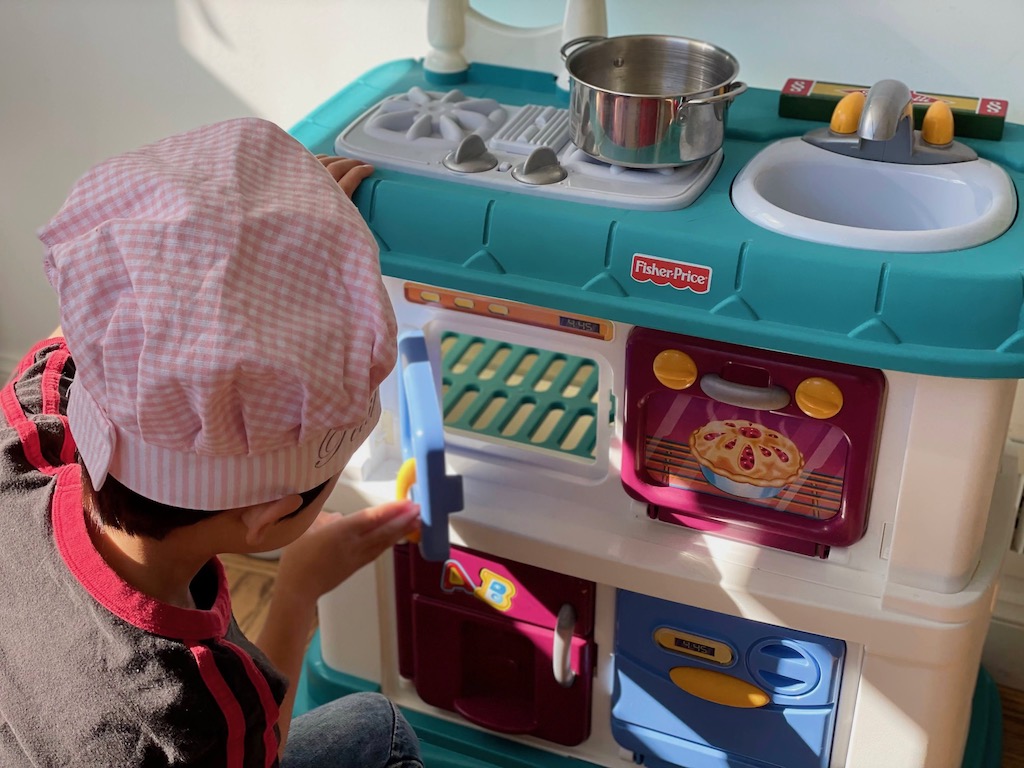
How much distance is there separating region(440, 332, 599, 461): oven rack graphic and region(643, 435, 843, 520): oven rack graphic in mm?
130

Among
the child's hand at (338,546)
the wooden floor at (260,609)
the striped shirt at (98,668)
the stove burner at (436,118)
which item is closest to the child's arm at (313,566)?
the child's hand at (338,546)

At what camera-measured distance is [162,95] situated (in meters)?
1.47

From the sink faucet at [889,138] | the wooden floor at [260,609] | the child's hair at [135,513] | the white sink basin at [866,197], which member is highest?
the sink faucet at [889,138]

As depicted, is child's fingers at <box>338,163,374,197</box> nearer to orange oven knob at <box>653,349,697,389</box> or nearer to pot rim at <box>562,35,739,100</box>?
pot rim at <box>562,35,739,100</box>

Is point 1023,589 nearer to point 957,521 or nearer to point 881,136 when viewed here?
point 957,521

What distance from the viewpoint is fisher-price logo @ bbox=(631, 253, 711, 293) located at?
889 mm

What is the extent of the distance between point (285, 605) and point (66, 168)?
2.93 feet

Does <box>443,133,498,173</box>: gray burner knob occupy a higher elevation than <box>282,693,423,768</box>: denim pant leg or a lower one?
higher

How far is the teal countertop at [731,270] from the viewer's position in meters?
0.82

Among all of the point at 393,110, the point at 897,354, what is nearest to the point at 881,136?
the point at 897,354

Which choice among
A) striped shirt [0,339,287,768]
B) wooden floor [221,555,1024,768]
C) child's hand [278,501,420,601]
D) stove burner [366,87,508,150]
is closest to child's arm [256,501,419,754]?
child's hand [278,501,420,601]

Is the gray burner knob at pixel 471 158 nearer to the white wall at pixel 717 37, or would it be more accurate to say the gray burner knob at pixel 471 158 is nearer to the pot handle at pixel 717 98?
the pot handle at pixel 717 98

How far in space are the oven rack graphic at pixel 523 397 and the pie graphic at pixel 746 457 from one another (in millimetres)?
179

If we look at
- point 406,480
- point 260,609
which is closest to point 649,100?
point 406,480
